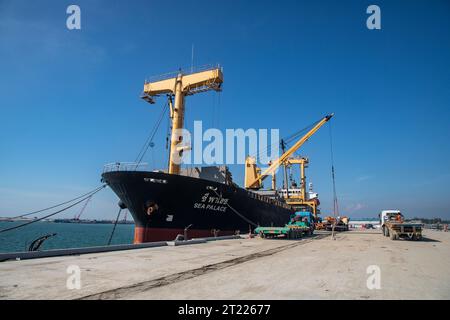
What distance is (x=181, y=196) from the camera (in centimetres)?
1997

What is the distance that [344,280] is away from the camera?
7.24 meters

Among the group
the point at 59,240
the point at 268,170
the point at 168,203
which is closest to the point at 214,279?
the point at 168,203

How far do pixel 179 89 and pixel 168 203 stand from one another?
10.6 metres

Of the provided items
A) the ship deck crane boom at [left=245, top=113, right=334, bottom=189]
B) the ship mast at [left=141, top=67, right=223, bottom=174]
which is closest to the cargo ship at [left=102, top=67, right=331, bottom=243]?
the ship mast at [left=141, top=67, right=223, bottom=174]

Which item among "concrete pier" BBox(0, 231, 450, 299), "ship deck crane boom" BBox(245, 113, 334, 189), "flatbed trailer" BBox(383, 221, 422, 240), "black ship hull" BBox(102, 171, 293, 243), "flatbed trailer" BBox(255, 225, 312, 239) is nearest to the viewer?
"concrete pier" BBox(0, 231, 450, 299)

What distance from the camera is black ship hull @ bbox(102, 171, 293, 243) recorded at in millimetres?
19125

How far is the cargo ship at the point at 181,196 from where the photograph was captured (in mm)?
19203

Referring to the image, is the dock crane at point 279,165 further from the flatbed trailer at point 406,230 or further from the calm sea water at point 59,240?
the calm sea water at point 59,240

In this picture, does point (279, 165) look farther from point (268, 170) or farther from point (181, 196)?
point (181, 196)

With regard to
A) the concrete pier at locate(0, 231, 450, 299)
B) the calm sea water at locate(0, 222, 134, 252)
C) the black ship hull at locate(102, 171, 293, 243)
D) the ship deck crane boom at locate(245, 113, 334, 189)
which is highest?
the ship deck crane boom at locate(245, 113, 334, 189)

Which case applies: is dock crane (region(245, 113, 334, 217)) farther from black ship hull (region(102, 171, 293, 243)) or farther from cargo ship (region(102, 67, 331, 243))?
black ship hull (region(102, 171, 293, 243))

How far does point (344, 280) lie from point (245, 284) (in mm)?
2633
